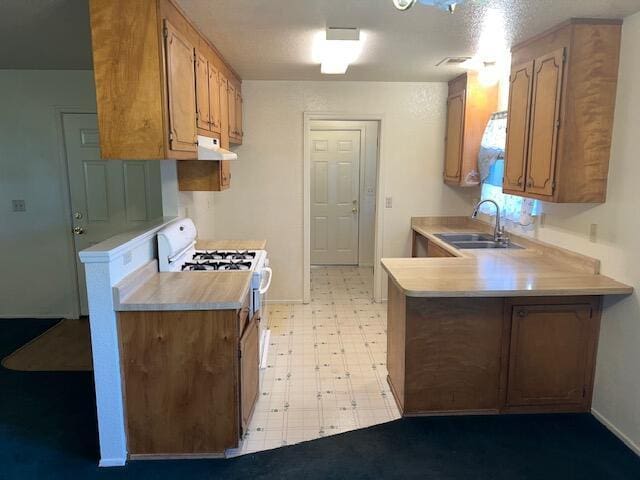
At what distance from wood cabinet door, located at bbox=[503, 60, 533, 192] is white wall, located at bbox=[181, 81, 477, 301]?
5.01 ft

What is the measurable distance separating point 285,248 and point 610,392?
3.15m

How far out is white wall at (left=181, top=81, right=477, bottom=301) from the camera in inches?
183

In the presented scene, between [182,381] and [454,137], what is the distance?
3.32m

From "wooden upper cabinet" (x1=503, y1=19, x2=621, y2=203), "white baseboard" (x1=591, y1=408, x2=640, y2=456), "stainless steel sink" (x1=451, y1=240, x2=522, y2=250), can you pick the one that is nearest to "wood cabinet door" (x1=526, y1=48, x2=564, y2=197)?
"wooden upper cabinet" (x1=503, y1=19, x2=621, y2=203)

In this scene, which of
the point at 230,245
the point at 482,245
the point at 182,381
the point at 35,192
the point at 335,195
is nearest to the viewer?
the point at 182,381

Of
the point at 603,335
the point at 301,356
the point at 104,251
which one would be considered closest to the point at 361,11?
the point at 104,251

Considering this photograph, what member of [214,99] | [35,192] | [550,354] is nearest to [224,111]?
[214,99]

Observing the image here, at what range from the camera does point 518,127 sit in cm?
312

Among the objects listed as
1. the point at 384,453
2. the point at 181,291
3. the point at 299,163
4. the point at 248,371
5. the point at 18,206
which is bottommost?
the point at 384,453

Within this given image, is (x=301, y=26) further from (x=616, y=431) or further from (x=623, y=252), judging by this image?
(x=616, y=431)

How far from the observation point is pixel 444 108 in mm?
4719

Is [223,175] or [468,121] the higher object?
[468,121]

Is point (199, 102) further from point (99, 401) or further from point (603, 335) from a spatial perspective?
point (603, 335)

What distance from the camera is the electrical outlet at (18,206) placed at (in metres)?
4.24
